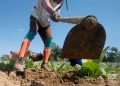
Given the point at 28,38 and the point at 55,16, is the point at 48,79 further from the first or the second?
the point at 55,16

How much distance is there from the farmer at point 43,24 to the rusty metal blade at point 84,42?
1.21ft

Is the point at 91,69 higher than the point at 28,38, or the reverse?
the point at 28,38

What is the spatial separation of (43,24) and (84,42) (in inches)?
33.3

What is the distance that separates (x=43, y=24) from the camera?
735 cm

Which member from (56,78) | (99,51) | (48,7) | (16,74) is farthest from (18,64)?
A: (99,51)

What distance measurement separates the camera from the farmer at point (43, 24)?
702 centimetres

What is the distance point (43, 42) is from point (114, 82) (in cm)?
166

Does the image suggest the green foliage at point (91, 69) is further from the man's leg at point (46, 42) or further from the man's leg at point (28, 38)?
the man's leg at point (28, 38)

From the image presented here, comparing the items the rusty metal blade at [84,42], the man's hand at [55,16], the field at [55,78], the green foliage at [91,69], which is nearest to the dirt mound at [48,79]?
the field at [55,78]

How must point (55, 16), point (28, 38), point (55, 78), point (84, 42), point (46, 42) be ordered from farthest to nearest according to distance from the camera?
point (46, 42)
point (84, 42)
point (28, 38)
point (55, 78)
point (55, 16)

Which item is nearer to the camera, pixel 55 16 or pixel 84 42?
pixel 55 16

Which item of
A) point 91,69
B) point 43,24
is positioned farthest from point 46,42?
point 91,69

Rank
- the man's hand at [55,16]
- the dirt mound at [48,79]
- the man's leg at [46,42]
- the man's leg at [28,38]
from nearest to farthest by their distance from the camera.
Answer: the dirt mound at [48,79] → the man's hand at [55,16] → the man's leg at [28,38] → the man's leg at [46,42]

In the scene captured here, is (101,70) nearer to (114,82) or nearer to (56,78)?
(114,82)
